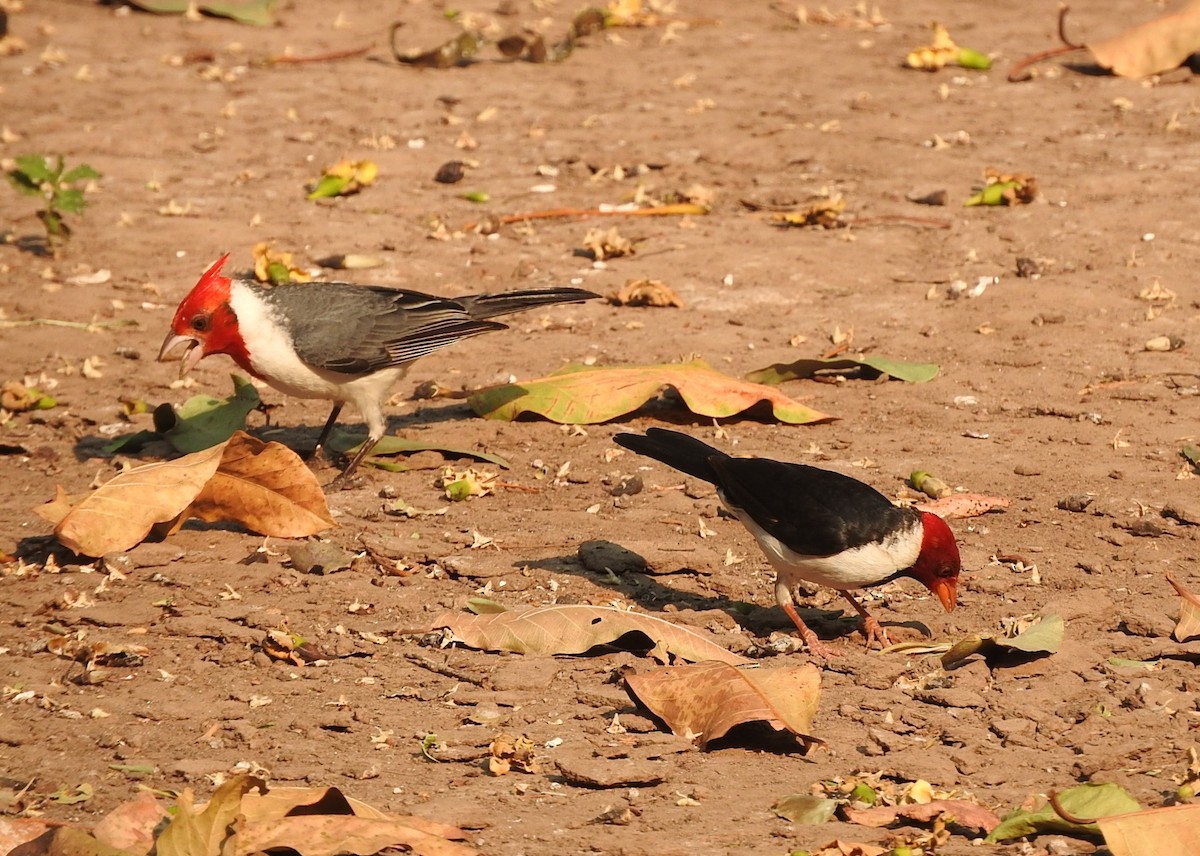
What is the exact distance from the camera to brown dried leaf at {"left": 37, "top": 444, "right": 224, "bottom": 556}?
17.8 feet

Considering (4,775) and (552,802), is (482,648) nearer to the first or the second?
(552,802)

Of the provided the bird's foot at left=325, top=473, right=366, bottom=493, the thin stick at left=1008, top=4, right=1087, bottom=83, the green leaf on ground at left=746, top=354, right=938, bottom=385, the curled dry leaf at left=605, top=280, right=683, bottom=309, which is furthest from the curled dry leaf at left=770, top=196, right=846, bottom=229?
the bird's foot at left=325, top=473, right=366, bottom=493

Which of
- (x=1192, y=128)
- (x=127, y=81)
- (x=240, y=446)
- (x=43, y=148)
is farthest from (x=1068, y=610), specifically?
(x=127, y=81)

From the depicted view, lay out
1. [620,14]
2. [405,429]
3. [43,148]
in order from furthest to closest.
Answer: [620,14]
[43,148]
[405,429]

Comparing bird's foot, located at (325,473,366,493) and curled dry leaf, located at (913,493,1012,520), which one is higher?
curled dry leaf, located at (913,493,1012,520)

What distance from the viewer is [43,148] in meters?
10.3

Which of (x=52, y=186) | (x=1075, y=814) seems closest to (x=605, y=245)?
(x=52, y=186)

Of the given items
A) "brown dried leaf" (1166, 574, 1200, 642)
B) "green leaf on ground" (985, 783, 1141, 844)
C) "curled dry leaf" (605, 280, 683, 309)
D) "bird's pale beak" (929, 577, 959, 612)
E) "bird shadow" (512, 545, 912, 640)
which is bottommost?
"bird shadow" (512, 545, 912, 640)

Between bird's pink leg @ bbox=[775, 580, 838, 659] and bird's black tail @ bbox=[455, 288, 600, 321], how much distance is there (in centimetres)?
224

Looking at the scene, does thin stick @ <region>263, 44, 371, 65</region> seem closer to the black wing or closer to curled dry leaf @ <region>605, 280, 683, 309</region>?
curled dry leaf @ <region>605, 280, 683, 309</region>

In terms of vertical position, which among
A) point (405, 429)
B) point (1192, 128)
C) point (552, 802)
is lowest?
point (405, 429)

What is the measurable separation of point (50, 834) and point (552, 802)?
49.0 inches

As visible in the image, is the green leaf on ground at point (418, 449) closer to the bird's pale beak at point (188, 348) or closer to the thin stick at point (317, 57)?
the bird's pale beak at point (188, 348)

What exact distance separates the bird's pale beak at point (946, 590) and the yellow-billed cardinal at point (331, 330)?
8.81ft
